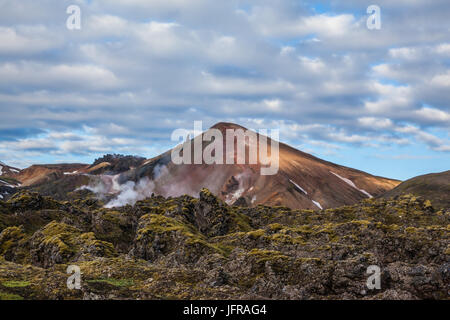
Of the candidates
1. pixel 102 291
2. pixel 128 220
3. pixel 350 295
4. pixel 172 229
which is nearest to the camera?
pixel 102 291

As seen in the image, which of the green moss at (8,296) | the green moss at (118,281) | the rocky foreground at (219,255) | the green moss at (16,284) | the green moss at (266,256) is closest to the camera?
the green moss at (8,296)

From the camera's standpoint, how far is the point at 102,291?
24672 millimetres

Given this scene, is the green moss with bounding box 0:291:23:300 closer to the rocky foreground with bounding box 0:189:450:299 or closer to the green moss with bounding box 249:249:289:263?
the rocky foreground with bounding box 0:189:450:299

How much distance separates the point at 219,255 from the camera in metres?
37.8

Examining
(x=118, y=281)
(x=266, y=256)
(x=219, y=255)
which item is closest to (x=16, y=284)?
(x=118, y=281)

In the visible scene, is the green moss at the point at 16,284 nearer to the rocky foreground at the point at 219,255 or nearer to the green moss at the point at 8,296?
the rocky foreground at the point at 219,255

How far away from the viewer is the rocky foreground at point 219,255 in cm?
2678

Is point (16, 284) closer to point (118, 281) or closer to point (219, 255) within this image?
point (118, 281)

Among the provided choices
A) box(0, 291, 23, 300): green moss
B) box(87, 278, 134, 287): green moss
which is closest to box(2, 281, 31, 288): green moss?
box(0, 291, 23, 300): green moss

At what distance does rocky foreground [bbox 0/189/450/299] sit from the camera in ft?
87.9

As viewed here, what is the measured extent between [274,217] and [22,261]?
53.3m

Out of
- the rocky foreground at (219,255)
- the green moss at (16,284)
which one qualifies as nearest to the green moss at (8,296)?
the rocky foreground at (219,255)
